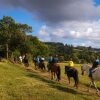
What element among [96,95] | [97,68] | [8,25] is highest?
[8,25]

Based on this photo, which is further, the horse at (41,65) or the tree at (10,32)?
the tree at (10,32)

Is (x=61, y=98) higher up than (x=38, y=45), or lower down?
lower down

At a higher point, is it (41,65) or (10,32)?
(10,32)

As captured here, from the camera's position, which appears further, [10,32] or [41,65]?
[10,32]

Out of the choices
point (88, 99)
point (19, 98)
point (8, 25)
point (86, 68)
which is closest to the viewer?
point (19, 98)

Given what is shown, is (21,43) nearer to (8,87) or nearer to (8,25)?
(8,25)

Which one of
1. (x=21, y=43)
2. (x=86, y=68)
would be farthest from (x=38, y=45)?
(x=86, y=68)

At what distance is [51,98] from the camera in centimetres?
1733

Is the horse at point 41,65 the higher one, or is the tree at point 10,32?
the tree at point 10,32

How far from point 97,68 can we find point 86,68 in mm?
6716

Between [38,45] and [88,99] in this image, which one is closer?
[88,99]

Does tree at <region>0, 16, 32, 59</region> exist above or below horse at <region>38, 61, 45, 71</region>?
above

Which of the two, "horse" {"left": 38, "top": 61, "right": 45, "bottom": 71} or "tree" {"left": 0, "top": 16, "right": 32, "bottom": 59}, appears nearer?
"horse" {"left": 38, "top": 61, "right": 45, "bottom": 71}

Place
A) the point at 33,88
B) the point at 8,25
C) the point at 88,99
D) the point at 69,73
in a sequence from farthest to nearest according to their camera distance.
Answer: the point at 8,25
the point at 69,73
the point at 33,88
the point at 88,99
